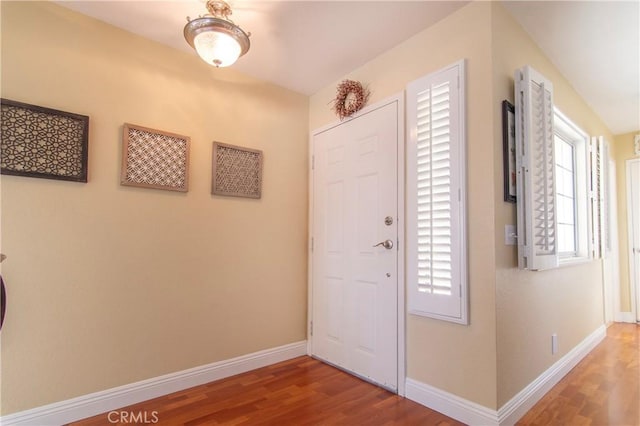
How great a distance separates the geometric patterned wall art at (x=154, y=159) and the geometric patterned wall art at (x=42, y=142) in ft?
0.78

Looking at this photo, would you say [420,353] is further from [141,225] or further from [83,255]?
[83,255]

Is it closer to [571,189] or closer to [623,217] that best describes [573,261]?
[571,189]

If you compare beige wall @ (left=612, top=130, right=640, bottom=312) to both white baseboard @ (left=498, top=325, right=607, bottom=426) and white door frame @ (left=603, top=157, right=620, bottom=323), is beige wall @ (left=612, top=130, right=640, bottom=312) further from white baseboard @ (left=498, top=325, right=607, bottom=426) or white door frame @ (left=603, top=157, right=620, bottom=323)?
white baseboard @ (left=498, top=325, right=607, bottom=426)

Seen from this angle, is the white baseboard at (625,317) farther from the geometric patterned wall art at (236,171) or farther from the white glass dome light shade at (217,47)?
the white glass dome light shade at (217,47)

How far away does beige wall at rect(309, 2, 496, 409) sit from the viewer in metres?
1.89

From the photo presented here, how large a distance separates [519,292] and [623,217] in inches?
150

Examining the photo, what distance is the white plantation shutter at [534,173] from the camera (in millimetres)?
2014

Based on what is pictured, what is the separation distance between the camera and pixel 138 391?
2201mm

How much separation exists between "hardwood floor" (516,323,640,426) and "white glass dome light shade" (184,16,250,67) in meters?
2.83

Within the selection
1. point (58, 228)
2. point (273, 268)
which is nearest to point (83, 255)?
point (58, 228)

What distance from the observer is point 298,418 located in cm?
201

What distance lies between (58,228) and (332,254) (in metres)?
1.99

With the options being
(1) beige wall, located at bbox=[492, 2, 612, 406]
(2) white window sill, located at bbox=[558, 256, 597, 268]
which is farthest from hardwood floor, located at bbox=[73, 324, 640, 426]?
(2) white window sill, located at bbox=[558, 256, 597, 268]

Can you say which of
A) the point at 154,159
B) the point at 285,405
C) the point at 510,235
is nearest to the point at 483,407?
the point at 510,235
